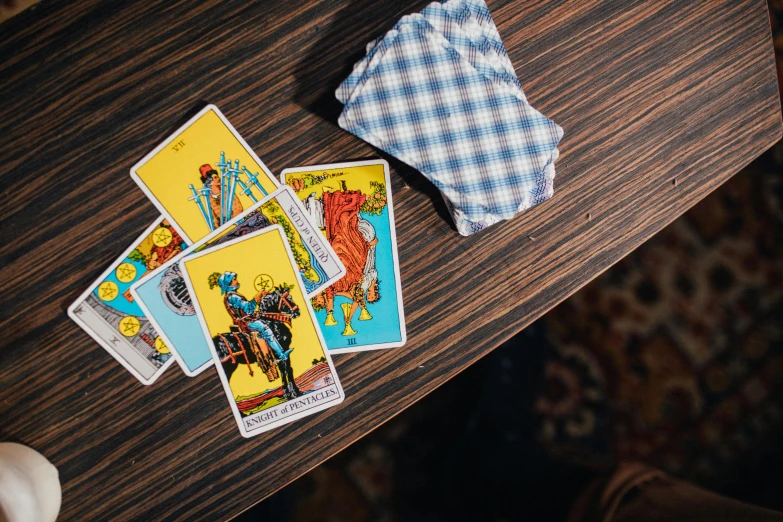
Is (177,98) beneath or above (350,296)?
above

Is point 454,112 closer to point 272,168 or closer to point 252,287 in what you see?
point 272,168

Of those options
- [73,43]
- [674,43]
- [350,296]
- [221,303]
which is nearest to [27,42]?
[73,43]

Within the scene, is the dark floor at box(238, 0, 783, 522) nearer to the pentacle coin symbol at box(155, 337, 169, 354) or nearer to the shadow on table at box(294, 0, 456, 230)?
the pentacle coin symbol at box(155, 337, 169, 354)

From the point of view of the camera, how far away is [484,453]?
1433mm

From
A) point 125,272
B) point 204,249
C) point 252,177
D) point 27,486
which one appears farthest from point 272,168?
point 27,486

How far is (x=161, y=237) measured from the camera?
853 millimetres

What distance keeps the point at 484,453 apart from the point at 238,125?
3.51 feet

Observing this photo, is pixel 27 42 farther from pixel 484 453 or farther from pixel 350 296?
pixel 484 453

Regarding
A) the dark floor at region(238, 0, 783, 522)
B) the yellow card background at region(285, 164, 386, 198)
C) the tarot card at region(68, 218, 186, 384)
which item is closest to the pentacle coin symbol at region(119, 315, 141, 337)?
the tarot card at region(68, 218, 186, 384)

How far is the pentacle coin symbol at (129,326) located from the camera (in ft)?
2.81

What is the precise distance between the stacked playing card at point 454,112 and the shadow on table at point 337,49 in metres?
0.05

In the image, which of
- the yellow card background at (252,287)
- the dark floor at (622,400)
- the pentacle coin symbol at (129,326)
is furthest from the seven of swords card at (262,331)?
the dark floor at (622,400)

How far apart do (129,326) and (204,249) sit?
177 mm

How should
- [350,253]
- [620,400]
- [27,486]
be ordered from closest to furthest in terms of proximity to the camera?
1. [27,486]
2. [350,253]
3. [620,400]
